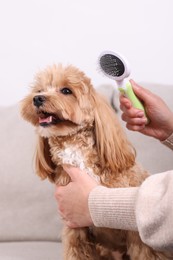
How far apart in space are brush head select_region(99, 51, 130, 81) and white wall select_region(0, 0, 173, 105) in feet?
2.40

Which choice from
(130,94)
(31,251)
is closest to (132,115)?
(130,94)

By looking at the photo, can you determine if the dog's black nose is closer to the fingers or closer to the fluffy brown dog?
the fluffy brown dog

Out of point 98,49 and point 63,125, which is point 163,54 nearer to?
point 98,49

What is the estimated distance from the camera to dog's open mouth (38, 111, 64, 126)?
1198mm

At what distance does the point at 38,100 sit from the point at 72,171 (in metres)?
0.21

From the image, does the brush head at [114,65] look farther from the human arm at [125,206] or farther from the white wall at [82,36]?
the white wall at [82,36]

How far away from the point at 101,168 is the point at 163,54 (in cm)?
83

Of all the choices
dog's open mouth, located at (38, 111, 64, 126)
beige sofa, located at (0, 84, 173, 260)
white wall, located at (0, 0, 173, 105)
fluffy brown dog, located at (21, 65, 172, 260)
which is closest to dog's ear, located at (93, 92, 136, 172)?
fluffy brown dog, located at (21, 65, 172, 260)

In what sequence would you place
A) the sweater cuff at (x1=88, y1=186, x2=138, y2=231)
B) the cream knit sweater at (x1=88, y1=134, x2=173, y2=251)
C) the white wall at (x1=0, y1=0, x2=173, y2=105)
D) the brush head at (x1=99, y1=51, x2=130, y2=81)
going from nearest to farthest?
the cream knit sweater at (x1=88, y1=134, x2=173, y2=251) < the sweater cuff at (x1=88, y1=186, x2=138, y2=231) < the brush head at (x1=99, y1=51, x2=130, y2=81) < the white wall at (x1=0, y1=0, x2=173, y2=105)

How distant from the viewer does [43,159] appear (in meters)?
1.28

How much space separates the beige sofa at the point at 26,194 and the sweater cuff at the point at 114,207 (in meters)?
0.59

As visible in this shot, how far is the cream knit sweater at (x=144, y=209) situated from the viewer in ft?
2.79

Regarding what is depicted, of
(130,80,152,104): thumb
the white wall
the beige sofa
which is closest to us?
(130,80,152,104): thumb

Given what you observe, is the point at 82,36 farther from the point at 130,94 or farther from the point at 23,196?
the point at 130,94
